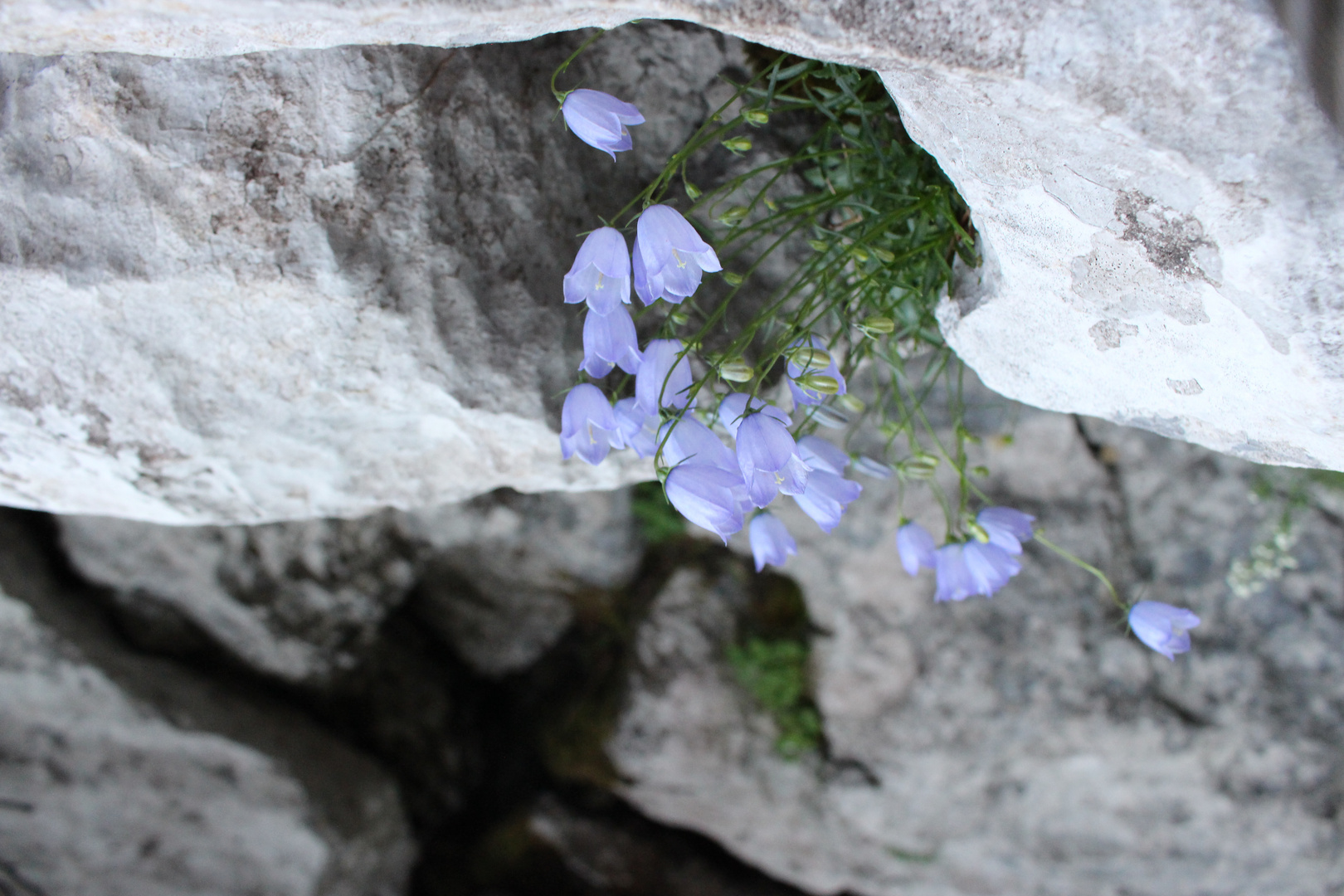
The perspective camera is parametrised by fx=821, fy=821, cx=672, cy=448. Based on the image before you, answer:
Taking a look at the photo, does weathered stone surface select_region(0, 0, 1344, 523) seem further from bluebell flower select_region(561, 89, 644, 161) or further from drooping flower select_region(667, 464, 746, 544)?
drooping flower select_region(667, 464, 746, 544)

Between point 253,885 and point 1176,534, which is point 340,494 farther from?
point 1176,534

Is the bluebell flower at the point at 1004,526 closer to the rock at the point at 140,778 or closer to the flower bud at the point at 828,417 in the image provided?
the flower bud at the point at 828,417

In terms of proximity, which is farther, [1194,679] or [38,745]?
[38,745]

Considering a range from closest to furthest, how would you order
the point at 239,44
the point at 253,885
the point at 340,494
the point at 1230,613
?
the point at 239,44 → the point at 340,494 → the point at 1230,613 → the point at 253,885

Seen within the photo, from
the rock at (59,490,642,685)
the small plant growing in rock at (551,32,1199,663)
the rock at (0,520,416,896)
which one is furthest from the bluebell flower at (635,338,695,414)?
the rock at (0,520,416,896)

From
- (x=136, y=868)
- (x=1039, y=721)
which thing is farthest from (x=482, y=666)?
(x=1039, y=721)

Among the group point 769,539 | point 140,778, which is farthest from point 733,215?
point 140,778

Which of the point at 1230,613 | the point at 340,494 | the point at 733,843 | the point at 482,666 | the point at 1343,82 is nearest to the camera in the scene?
the point at 1343,82
